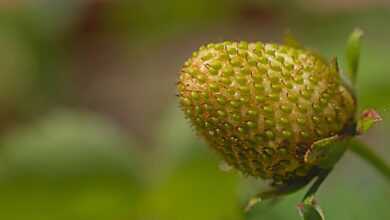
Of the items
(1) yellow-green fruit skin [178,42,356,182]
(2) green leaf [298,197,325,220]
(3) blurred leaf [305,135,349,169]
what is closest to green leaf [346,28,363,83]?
(1) yellow-green fruit skin [178,42,356,182]

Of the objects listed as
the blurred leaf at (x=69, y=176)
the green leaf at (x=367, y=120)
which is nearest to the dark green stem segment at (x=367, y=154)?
the green leaf at (x=367, y=120)

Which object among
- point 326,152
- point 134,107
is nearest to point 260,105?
point 326,152

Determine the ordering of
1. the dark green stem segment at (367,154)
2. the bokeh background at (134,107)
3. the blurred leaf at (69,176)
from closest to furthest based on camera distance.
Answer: the dark green stem segment at (367,154), the bokeh background at (134,107), the blurred leaf at (69,176)

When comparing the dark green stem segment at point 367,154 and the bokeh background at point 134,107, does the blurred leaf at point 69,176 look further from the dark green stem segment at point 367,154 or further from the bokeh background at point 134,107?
the dark green stem segment at point 367,154

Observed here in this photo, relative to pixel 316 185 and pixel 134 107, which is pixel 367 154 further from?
pixel 134 107

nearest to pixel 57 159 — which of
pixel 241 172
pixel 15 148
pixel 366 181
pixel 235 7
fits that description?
pixel 15 148

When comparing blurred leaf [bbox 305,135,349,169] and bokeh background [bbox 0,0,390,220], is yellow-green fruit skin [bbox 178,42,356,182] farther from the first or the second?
bokeh background [bbox 0,0,390,220]
